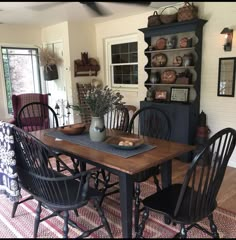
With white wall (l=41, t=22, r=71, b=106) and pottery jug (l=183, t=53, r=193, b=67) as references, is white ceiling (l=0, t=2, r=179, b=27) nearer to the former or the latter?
white wall (l=41, t=22, r=71, b=106)

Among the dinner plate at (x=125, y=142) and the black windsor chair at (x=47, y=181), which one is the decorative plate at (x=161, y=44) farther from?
the black windsor chair at (x=47, y=181)

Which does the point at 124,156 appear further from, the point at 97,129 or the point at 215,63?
the point at 215,63

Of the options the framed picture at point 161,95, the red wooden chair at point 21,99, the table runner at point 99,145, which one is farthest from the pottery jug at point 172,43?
the red wooden chair at point 21,99

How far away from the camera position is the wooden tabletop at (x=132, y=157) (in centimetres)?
176

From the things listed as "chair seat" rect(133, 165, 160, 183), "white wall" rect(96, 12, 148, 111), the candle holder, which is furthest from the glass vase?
the candle holder

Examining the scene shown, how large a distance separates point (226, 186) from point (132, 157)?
5.76ft

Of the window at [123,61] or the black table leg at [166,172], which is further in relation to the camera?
the window at [123,61]

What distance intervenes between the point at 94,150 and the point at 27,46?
4.30 metres

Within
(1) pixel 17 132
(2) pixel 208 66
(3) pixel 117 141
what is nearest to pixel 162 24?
(2) pixel 208 66

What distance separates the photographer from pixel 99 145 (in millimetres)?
2254

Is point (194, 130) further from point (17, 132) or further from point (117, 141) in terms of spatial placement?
point (17, 132)

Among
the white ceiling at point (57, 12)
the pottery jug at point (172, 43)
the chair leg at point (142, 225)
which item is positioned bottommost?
the chair leg at point (142, 225)

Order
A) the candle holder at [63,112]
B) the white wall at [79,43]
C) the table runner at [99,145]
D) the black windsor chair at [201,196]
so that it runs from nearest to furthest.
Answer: the black windsor chair at [201,196], the table runner at [99,145], the white wall at [79,43], the candle holder at [63,112]

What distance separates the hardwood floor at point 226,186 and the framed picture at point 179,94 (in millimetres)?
974
